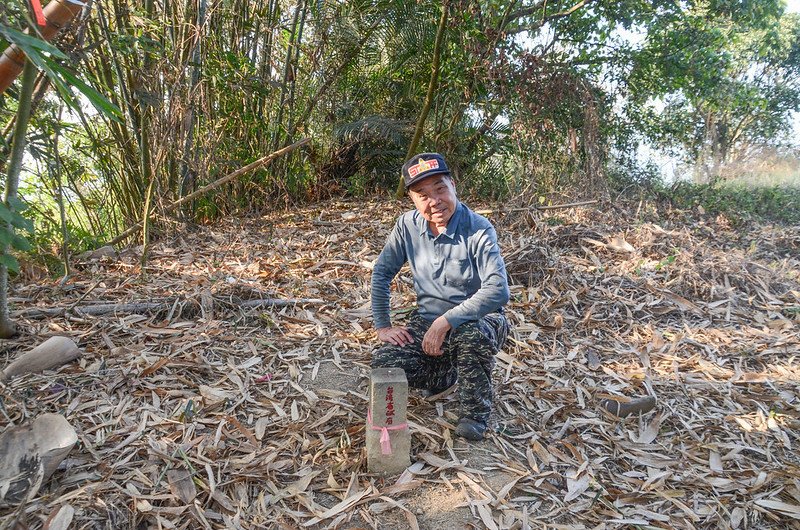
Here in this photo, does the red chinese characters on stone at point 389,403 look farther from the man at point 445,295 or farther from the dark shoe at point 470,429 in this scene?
the dark shoe at point 470,429

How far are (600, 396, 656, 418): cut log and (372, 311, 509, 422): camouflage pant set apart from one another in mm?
750

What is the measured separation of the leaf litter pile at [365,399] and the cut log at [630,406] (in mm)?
50

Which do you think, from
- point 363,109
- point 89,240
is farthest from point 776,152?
point 89,240

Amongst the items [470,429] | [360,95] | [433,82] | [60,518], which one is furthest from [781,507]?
[360,95]

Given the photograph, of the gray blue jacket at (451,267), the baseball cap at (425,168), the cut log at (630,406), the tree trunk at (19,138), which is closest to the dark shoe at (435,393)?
the gray blue jacket at (451,267)

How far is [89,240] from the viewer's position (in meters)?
4.14

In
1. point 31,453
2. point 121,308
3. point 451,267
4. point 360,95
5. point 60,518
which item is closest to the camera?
point 60,518

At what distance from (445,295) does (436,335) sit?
0.88 feet

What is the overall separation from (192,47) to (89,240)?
177 centimetres

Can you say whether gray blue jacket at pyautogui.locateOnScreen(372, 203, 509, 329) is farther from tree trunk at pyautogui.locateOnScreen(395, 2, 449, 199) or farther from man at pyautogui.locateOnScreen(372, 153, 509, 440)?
tree trunk at pyautogui.locateOnScreen(395, 2, 449, 199)

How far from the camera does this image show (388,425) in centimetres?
205

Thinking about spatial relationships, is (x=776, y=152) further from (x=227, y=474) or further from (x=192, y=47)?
(x=227, y=474)

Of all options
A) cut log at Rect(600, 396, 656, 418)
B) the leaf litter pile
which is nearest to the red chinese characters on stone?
the leaf litter pile

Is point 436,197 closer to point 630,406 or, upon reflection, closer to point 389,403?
point 389,403
